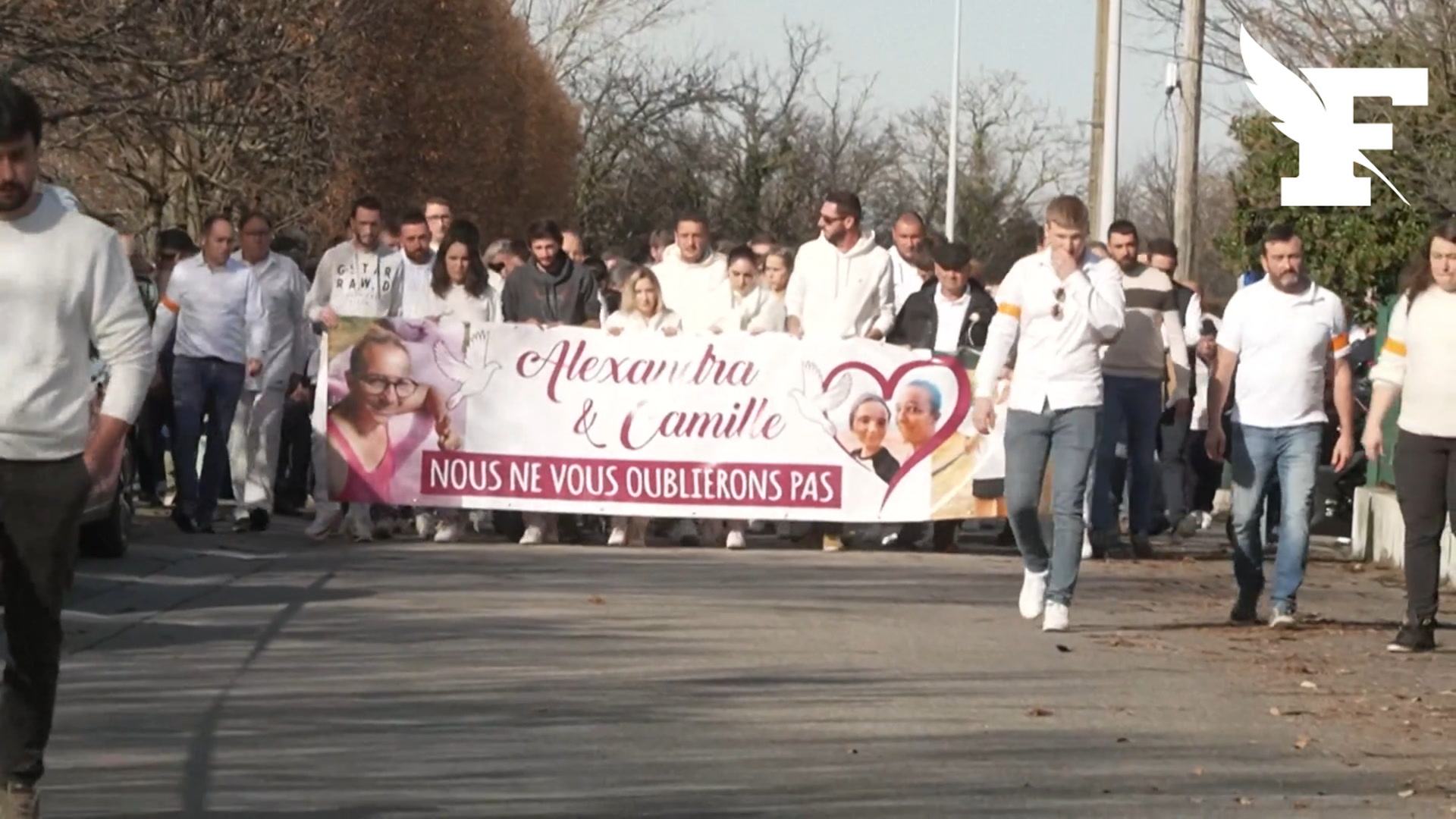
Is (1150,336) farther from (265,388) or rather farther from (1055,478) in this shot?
(265,388)

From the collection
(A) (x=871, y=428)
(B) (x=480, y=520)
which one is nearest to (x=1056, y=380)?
(A) (x=871, y=428)

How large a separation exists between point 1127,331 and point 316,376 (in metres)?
5.32

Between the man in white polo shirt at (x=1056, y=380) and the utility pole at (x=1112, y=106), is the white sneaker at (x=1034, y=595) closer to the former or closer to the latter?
the man in white polo shirt at (x=1056, y=380)

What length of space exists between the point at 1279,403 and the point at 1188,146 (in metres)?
15.6

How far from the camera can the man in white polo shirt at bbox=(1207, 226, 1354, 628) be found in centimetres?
1365

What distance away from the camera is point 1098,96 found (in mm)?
29906

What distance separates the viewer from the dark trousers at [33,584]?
7180 millimetres

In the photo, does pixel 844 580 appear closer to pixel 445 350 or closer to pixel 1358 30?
pixel 445 350

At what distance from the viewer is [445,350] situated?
1803cm

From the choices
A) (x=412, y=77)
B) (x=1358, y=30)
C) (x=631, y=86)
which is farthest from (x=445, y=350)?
(x=631, y=86)

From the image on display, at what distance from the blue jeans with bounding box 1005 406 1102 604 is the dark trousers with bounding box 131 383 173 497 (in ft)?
24.2

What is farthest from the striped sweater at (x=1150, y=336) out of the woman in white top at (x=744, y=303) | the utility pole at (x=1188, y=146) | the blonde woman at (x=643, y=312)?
the utility pole at (x=1188, y=146)

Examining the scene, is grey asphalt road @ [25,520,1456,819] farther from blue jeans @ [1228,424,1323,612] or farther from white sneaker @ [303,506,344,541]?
white sneaker @ [303,506,344,541]

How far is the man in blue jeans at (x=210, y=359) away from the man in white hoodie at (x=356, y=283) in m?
0.42
